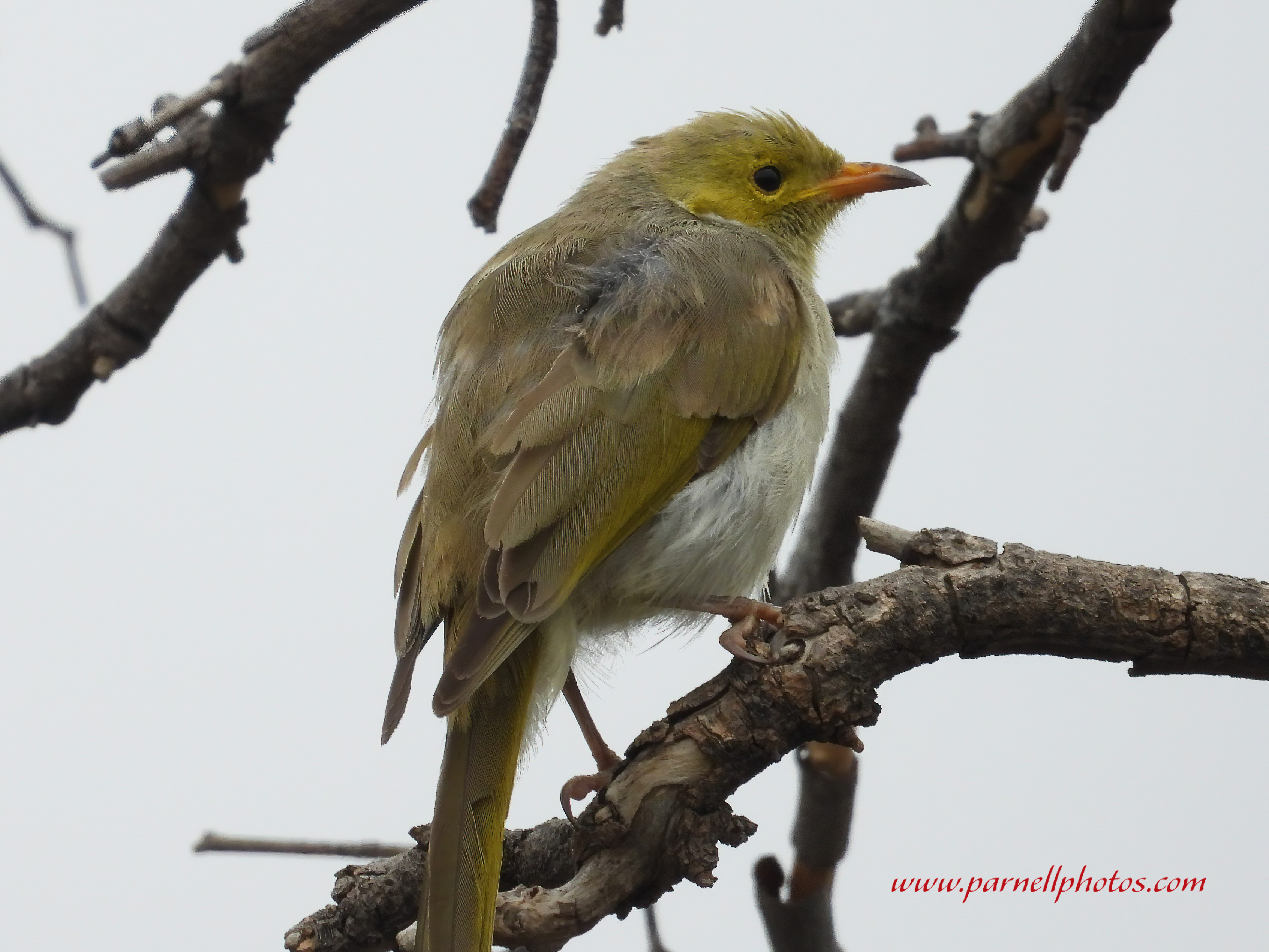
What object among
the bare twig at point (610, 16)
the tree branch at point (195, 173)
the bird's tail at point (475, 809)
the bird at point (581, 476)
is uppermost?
the bare twig at point (610, 16)

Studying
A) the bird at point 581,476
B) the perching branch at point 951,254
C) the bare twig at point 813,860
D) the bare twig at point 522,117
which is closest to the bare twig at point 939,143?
the perching branch at point 951,254

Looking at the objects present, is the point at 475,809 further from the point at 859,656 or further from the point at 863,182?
the point at 863,182

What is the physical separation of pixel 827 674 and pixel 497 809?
79 cm

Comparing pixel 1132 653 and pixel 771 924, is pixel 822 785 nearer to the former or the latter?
pixel 771 924

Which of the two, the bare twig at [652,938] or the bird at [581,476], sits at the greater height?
the bird at [581,476]

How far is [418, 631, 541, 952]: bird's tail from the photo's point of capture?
3104 millimetres

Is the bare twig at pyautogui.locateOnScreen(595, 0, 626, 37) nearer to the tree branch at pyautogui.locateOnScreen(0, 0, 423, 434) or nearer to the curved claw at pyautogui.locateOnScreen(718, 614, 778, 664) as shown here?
the tree branch at pyautogui.locateOnScreen(0, 0, 423, 434)

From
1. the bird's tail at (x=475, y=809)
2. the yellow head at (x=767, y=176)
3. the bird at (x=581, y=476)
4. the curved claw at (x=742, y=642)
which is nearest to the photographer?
the bird's tail at (x=475, y=809)

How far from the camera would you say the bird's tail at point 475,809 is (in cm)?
310

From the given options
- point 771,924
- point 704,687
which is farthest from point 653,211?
point 771,924

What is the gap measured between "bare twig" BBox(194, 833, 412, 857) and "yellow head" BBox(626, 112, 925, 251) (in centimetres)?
231

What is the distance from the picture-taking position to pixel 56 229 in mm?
4348

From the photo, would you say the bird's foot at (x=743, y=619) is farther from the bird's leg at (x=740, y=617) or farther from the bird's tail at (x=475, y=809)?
the bird's tail at (x=475, y=809)

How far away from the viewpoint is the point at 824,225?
16.6ft
